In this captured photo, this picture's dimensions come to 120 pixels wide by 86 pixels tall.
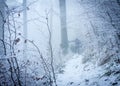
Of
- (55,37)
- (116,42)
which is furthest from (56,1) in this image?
(116,42)

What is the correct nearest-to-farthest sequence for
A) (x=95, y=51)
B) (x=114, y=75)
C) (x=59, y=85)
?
(x=114, y=75), (x=59, y=85), (x=95, y=51)

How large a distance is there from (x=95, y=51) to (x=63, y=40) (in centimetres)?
902

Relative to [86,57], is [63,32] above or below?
above

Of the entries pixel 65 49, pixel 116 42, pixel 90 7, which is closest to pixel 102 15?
pixel 90 7

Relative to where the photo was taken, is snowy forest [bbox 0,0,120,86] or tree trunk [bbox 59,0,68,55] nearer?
snowy forest [bbox 0,0,120,86]

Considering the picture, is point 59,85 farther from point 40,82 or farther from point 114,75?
point 114,75

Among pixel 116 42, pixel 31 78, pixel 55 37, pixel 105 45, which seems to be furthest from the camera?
pixel 55 37

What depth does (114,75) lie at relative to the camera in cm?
621

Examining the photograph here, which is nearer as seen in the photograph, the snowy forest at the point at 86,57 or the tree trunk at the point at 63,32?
the snowy forest at the point at 86,57

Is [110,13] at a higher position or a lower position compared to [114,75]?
higher

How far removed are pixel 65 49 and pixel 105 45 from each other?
377 inches

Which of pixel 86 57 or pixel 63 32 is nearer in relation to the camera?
pixel 86 57

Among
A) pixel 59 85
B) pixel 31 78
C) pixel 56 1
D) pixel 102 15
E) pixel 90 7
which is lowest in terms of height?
pixel 59 85

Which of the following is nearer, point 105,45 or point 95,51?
point 105,45
